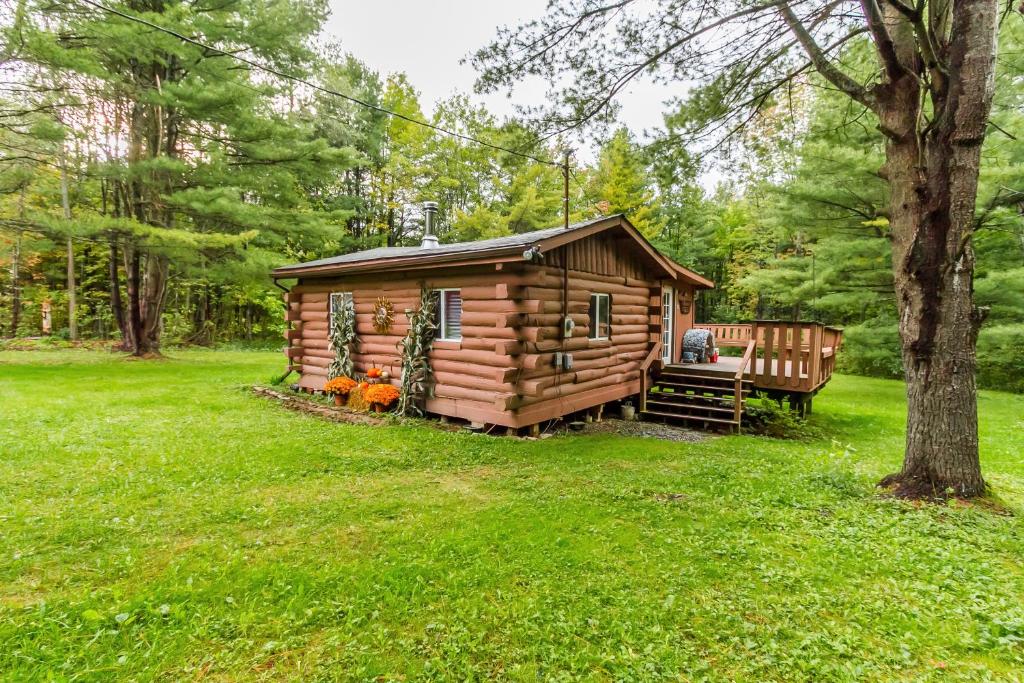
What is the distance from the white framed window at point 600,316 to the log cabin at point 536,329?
0.02 m

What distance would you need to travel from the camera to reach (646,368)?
32.4 feet

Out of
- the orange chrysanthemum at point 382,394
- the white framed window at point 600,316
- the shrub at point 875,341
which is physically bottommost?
the orange chrysanthemum at point 382,394

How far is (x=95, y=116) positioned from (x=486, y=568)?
79.7 ft

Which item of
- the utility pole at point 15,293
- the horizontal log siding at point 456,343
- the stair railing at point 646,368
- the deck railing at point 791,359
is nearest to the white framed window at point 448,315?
the horizontal log siding at point 456,343

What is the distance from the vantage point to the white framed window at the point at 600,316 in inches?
345

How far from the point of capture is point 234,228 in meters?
16.7

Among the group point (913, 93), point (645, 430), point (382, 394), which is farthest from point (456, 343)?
point (913, 93)

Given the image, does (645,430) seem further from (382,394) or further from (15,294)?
(15,294)

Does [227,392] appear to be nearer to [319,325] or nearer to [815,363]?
[319,325]

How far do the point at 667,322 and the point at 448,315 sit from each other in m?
6.05

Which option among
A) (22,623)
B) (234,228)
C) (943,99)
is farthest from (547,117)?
(234,228)

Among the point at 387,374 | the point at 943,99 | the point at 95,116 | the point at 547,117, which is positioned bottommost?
the point at 387,374

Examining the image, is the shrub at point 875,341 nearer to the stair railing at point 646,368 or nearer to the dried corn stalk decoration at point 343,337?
the stair railing at point 646,368

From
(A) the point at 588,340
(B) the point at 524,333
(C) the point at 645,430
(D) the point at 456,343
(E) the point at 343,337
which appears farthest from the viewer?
(E) the point at 343,337
